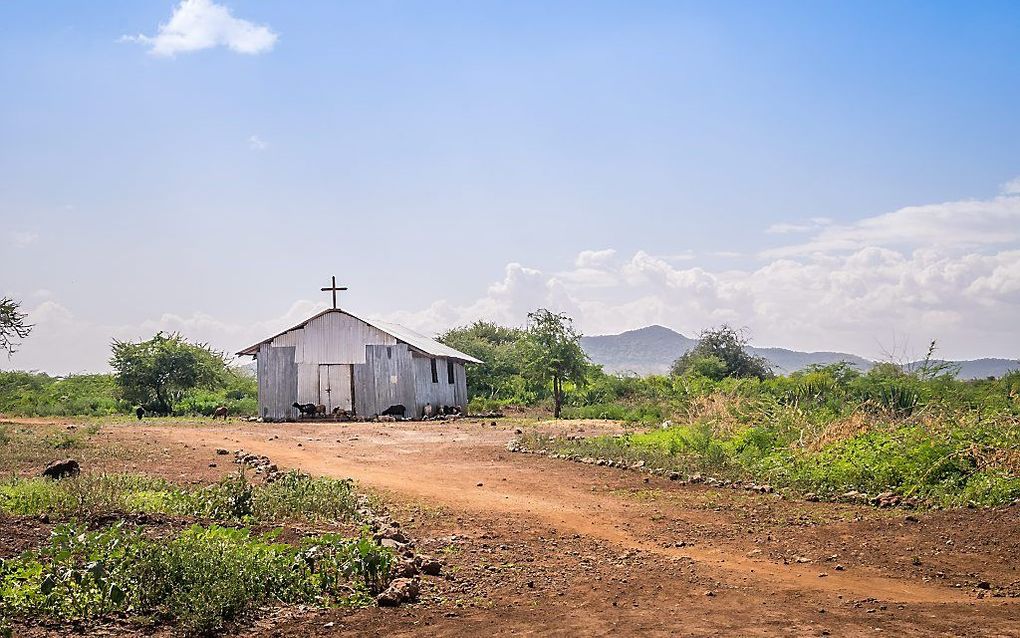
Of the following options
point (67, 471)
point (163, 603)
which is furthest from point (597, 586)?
point (67, 471)

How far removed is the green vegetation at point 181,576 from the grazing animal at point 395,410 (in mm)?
30216

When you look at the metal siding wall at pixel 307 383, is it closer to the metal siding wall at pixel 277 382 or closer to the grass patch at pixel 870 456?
the metal siding wall at pixel 277 382

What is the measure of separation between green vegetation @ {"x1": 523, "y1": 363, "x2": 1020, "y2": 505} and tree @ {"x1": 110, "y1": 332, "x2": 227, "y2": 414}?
2689cm

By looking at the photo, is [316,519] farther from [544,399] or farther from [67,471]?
[544,399]

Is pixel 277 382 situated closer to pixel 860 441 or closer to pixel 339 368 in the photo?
pixel 339 368

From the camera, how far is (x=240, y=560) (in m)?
7.55

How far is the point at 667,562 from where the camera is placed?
30.1ft

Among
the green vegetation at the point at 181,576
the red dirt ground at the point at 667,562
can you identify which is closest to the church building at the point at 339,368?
the red dirt ground at the point at 667,562

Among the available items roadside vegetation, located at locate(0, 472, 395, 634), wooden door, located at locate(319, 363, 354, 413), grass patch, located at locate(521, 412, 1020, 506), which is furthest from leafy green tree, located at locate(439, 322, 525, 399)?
roadside vegetation, located at locate(0, 472, 395, 634)

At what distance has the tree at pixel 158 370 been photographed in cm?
4356

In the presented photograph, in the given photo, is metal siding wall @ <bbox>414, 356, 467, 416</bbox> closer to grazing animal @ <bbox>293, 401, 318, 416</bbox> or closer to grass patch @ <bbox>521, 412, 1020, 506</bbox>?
grazing animal @ <bbox>293, 401, 318, 416</bbox>

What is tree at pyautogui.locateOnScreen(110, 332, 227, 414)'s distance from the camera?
43.6 m

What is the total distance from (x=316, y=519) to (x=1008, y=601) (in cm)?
Answer: 691

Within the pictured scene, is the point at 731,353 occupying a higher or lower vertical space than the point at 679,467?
higher
